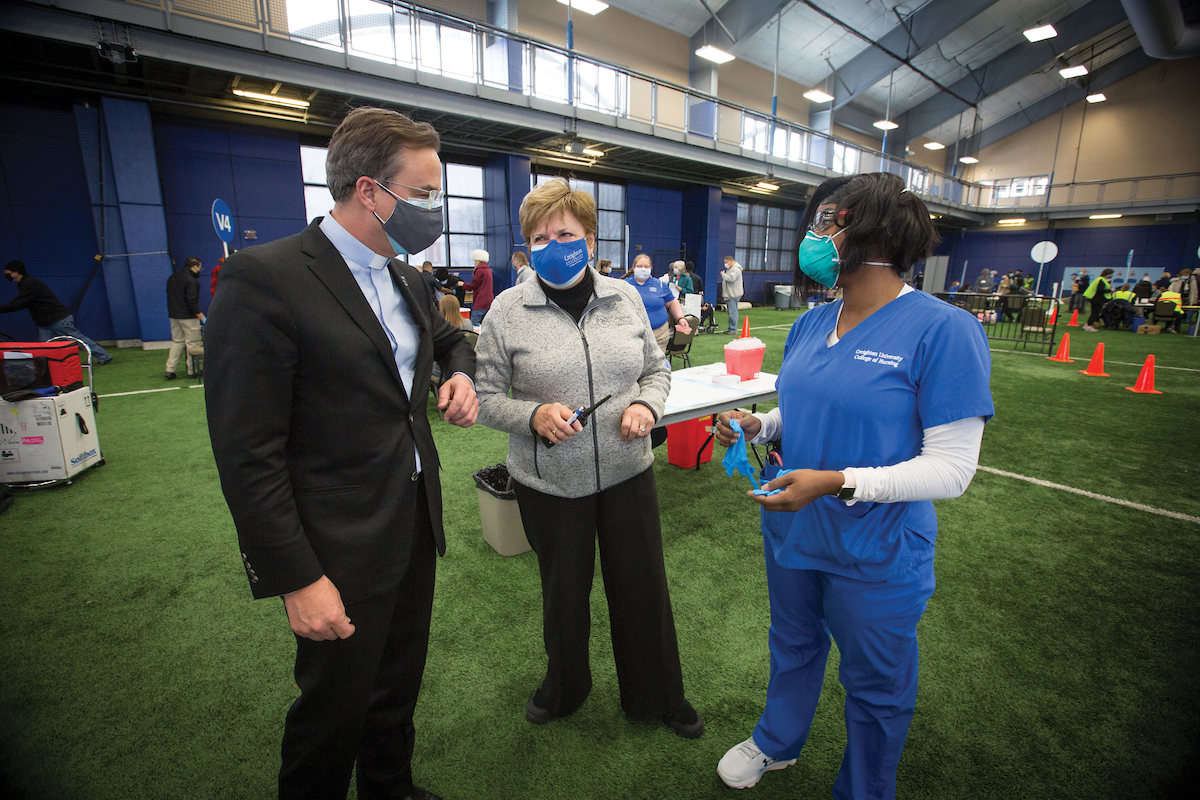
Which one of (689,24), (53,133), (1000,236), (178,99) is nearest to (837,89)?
(689,24)

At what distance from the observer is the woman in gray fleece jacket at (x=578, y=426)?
1599mm

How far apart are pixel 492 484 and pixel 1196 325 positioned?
18.6 metres

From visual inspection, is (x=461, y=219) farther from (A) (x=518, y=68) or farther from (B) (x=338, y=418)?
(B) (x=338, y=418)

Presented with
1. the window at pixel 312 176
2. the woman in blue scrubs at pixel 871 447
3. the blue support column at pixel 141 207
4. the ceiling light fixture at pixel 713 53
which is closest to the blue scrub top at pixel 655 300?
the woman in blue scrubs at pixel 871 447

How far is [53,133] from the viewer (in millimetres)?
9047

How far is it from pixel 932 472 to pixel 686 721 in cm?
130

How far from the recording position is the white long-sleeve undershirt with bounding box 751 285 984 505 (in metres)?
1.12

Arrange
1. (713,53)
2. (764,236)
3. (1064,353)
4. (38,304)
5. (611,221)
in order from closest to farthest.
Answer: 1. (38,304)
2. (1064,353)
3. (713,53)
4. (611,221)
5. (764,236)

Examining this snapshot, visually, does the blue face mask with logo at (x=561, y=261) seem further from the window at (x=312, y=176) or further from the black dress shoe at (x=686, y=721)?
the window at (x=312, y=176)

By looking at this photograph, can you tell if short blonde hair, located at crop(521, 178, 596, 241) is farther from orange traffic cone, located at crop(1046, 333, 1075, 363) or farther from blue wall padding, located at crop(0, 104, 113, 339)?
blue wall padding, located at crop(0, 104, 113, 339)

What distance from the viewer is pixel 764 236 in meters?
21.7

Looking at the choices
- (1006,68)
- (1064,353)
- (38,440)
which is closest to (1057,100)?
(1006,68)

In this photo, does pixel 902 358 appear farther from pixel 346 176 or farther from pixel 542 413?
pixel 346 176

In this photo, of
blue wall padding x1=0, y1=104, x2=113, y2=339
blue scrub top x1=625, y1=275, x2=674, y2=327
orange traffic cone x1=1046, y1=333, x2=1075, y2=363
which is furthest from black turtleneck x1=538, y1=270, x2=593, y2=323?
blue wall padding x1=0, y1=104, x2=113, y2=339
